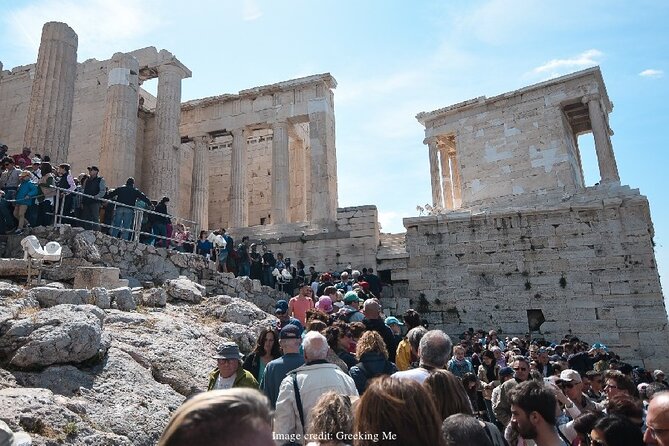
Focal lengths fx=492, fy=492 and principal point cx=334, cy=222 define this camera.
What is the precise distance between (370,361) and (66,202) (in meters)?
8.71

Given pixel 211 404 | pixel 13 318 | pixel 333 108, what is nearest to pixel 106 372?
pixel 13 318

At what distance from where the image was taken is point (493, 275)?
1471 cm

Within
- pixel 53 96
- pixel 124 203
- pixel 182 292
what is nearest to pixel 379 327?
pixel 182 292

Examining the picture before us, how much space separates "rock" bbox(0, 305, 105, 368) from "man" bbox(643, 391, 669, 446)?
196 inches

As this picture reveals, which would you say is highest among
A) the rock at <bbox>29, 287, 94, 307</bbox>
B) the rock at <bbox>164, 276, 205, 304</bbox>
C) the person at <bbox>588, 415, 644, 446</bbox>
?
the rock at <bbox>164, 276, 205, 304</bbox>

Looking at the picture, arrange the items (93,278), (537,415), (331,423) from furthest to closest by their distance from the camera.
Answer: (93,278) → (537,415) → (331,423)

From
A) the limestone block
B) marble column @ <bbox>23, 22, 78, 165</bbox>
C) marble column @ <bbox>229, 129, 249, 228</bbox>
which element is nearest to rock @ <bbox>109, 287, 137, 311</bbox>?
the limestone block

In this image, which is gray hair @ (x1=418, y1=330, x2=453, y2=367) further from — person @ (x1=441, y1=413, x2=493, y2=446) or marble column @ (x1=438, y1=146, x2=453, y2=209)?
marble column @ (x1=438, y1=146, x2=453, y2=209)

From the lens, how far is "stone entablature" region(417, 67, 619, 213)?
1877cm

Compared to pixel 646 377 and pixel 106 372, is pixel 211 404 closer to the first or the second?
pixel 106 372

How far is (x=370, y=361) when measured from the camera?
406cm

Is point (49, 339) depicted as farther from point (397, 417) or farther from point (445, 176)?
point (445, 176)

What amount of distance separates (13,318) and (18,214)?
4937 millimetres

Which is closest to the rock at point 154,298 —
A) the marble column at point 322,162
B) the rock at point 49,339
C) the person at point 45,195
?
the person at point 45,195
